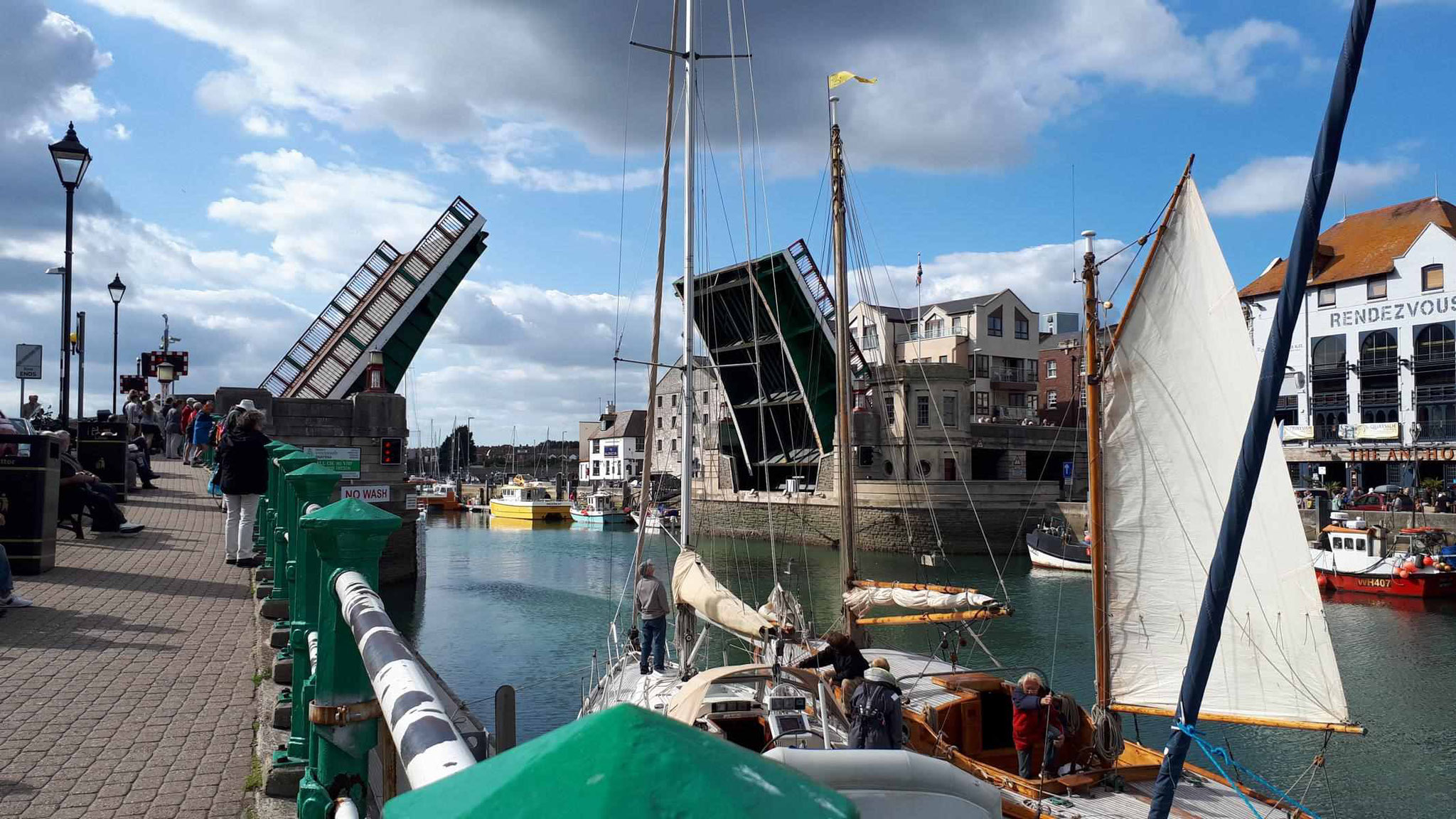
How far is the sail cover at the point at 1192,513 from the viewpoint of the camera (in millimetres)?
12398

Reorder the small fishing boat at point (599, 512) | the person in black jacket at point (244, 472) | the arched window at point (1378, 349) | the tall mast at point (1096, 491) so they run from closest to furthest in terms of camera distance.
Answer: the person in black jacket at point (244, 472) → the tall mast at point (1096, 491) → the arched window at point (1378, 349) → the small fishing boat at point (599, 512)

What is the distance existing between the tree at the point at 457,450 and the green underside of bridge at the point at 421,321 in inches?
4022

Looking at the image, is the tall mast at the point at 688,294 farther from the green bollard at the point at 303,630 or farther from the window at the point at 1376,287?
the window at the point at 1376,287

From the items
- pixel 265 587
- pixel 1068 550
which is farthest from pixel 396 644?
pixel 1068 550

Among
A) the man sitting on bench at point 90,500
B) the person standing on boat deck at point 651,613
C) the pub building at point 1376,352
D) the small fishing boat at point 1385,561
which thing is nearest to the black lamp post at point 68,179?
the man sitting on bench at point 90,500

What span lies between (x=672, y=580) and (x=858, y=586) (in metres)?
4.04

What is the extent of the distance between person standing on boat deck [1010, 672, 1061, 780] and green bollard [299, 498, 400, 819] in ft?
32.0

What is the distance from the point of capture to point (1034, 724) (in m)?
11.6

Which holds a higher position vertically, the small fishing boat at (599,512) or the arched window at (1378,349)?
the arched window at (1378,349)

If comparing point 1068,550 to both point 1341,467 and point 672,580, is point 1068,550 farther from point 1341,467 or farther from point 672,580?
point 672,580

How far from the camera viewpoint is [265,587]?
32.0 feet

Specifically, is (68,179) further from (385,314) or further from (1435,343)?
(1435,343)

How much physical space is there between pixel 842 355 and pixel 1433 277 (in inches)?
1850

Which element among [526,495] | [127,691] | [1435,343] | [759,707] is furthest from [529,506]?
[127,691]
